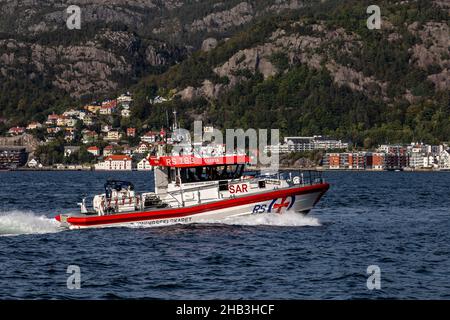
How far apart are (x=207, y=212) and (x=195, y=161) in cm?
334

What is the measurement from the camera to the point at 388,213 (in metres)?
74.3

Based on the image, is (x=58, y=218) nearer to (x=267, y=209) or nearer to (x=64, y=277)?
(x=267, y=209)

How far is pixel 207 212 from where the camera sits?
55906mm

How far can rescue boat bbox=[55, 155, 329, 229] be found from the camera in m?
55.9

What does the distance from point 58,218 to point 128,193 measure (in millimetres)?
4415

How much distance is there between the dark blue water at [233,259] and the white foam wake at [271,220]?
0.07 m

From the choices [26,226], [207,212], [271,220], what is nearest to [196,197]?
[207,212]

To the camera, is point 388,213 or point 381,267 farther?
point 388,213

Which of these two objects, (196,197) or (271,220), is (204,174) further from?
(271,220)

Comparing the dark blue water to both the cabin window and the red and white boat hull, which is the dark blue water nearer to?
the red and white boat hull

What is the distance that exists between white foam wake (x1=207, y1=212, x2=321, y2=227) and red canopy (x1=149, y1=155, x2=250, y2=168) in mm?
3538
